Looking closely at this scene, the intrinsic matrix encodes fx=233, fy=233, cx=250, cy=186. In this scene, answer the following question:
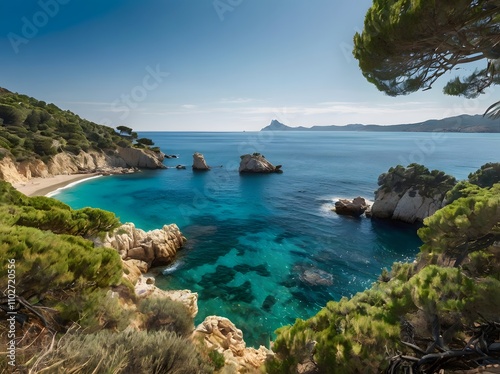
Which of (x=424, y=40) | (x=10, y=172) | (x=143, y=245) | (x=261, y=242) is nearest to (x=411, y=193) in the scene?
(x=261, y=242)

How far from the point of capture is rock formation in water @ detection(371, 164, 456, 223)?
77.9 ft

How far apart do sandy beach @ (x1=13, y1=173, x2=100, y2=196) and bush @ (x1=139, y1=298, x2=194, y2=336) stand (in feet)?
101

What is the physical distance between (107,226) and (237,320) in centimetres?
769

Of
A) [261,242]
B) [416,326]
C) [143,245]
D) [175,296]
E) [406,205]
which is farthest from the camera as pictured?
[406,205]

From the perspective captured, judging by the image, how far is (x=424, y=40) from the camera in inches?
213

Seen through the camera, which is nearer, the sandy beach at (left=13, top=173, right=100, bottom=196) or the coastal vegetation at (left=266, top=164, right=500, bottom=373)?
the coastal vegetation at (left=266, top=164, right=500, bottom=373)

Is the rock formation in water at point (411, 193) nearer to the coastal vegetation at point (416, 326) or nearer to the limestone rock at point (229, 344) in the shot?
the coastal vegetation at point (416, 326)

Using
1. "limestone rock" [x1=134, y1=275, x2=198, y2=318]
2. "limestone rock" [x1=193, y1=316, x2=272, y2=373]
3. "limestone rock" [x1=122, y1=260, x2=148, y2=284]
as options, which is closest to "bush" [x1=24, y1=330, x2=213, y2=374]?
"limestone rock" [x1=193, y1=316, x2=272, y2=373]

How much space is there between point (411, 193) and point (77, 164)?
53.3 m

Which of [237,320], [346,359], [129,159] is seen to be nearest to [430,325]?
[346,359]

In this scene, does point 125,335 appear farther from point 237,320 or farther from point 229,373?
point 237,320

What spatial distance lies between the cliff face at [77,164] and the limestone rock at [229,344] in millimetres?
35233

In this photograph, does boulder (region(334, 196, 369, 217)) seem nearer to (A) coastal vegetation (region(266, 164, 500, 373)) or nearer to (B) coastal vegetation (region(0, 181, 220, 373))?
(A) coastal vegetation (region(266, 164, 500, 373))

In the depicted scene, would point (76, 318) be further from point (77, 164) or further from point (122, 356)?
point (77, 164)
